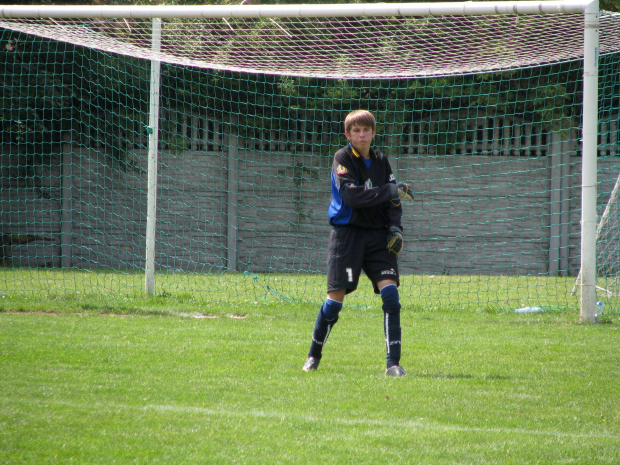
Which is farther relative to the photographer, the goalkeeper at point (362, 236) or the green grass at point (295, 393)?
the goalkeeper at point (362, 236)

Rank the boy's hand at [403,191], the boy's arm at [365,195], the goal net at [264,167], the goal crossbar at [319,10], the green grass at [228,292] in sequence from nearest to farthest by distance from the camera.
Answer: the boy's arm at [365,195] < the boy's hand at [403,191] < the goal crossbar at [319,10] < the green grass at [228,292] < the goal net at [264,167]

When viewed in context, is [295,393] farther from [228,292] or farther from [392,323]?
[228,292]

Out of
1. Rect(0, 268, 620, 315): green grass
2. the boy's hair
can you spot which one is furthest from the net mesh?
the boy's hair

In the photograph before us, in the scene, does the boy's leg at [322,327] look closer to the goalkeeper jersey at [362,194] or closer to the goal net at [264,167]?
the goalkeeper jersey at [362,194]

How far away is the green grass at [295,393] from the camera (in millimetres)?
3273

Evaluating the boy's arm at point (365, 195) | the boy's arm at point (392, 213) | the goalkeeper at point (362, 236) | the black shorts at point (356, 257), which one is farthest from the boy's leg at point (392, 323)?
the boy's arm at point (365, 195)

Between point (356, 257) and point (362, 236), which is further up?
point (362, 236)

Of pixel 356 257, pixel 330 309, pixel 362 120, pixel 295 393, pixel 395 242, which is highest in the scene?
pixel 362 120

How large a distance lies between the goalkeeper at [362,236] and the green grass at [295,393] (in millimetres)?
372

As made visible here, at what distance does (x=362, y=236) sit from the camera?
505cm

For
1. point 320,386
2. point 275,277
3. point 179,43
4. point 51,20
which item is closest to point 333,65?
point 179,43

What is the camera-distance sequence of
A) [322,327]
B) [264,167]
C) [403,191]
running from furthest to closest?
1. [264,167]
2. [322,327]
3. [403,191]

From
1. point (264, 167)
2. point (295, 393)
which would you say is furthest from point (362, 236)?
point (264, 167)

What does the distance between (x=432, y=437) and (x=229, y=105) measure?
1104 cm
